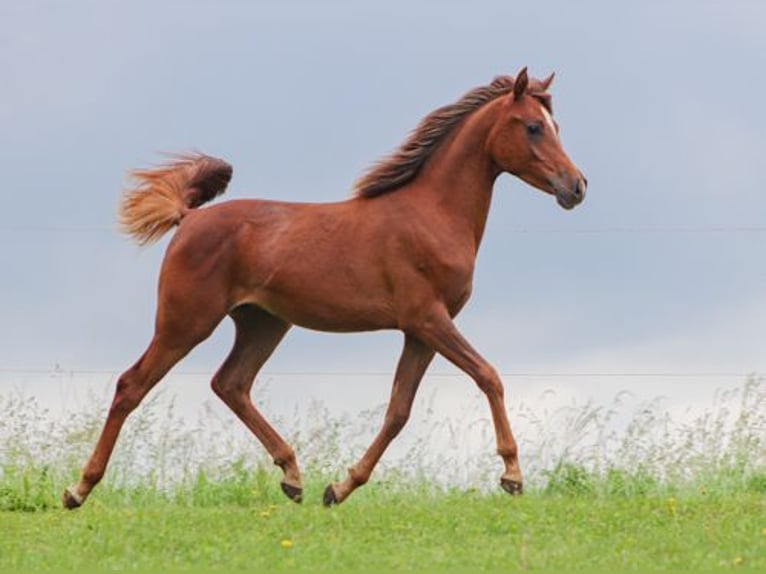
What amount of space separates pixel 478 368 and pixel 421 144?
161cm

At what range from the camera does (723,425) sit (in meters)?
12.3

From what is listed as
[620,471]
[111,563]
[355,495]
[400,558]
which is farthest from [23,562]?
[620,471]

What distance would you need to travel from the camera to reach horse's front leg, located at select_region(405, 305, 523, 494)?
949cm

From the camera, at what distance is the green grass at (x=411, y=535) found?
779cm

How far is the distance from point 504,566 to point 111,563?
6.54 feet

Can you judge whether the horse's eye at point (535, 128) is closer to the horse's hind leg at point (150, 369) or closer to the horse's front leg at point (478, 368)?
the horse's front leg at point (478, 368)

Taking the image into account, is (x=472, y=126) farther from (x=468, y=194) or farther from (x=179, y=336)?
(x=179, y=336)

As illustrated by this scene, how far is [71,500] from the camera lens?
10414 mm

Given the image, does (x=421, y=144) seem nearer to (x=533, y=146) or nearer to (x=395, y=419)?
(x=533, y=146)

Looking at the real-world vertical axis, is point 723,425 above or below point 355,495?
above

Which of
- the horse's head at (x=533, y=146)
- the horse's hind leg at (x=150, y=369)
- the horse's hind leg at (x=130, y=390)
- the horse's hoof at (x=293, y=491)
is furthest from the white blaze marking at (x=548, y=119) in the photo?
the horse's hoof at (x=293, y=491)

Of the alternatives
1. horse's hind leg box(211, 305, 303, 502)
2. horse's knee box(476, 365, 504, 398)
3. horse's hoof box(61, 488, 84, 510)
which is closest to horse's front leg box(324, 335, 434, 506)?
horse's knee box(476, 365, 504, 398)

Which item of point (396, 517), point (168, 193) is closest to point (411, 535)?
point (396, 517)

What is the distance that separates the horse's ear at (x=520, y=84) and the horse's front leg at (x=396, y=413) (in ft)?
5.53
